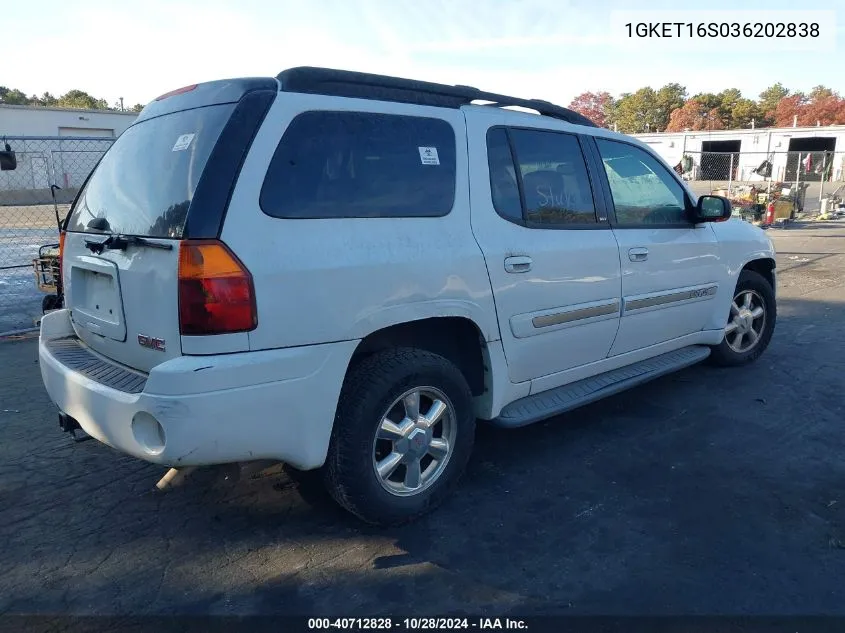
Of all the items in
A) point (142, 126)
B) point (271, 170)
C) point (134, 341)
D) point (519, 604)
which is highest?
point (142, 126)

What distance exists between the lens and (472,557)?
9.21 ft

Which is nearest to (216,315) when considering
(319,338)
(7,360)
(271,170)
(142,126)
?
(319,338)

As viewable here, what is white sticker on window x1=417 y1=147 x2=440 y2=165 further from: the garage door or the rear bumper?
the garage door

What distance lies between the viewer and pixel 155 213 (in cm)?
263

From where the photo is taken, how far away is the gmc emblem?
251cm

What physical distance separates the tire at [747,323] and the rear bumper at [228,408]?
382cm

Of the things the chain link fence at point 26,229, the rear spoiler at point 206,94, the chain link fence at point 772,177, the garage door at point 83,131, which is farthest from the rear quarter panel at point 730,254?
the garage door at point 83,131

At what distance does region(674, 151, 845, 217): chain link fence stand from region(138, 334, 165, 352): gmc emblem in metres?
18.6

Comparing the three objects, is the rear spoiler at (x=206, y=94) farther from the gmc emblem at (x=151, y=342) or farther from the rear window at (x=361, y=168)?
the gmc emblem at (x=151, y=342)

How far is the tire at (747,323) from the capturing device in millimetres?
5254

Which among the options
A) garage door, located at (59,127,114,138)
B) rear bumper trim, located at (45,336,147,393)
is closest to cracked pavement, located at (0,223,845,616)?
rear bumper trim, located at (45,336,147,393)

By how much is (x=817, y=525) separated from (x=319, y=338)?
2.51 meters

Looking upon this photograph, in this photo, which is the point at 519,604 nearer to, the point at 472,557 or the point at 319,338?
the point at 472,557

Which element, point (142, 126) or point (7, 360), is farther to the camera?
point (7, 360)
